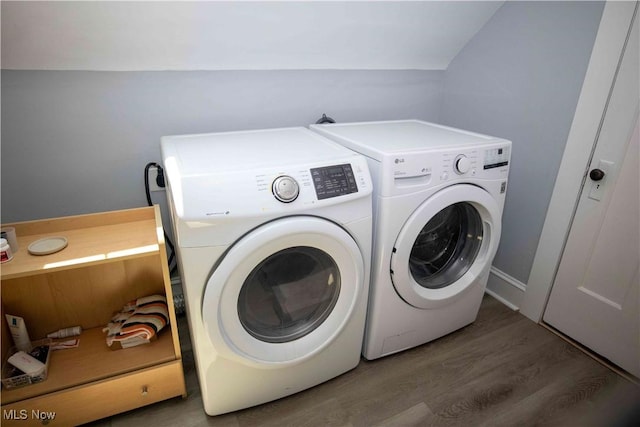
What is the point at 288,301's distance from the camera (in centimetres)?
128

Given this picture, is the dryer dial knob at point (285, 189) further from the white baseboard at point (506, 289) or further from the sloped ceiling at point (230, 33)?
the white baseboard at point (506, 289)

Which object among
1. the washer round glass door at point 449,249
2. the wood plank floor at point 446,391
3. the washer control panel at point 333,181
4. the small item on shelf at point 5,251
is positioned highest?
the washer control panel at point 333,181

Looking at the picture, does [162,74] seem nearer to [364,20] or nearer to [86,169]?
[86,169]

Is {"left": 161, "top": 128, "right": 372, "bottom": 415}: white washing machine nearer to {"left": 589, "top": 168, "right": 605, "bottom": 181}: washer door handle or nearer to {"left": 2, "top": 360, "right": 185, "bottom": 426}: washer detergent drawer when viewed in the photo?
{"left": 2, "top": 360, "right": 185, "bottom": 426}: washer detergent drawer

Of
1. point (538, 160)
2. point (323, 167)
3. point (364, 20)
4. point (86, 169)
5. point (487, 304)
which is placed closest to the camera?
point (323, 167)

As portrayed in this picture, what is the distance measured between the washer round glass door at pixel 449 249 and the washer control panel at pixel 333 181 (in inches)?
12.6

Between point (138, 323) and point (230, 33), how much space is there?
1139 millimetres

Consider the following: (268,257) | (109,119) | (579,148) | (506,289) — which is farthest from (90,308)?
(579,148)

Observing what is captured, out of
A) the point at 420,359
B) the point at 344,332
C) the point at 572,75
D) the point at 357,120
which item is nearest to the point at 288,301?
the point at 344,332

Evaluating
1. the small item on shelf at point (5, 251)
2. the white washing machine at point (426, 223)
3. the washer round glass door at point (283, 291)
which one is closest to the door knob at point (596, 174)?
the white washing machine at point (426, 223)

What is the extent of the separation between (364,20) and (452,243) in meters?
1.02

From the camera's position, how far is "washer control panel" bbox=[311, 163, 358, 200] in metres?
1.12

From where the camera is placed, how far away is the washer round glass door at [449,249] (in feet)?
4.46

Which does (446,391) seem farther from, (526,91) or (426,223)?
(526,91)
